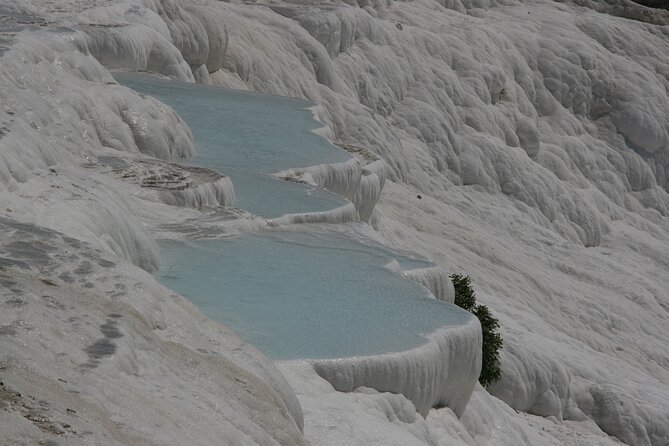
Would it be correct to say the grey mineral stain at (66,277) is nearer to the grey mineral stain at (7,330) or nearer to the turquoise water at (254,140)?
the grey mineral stain at (7,330)

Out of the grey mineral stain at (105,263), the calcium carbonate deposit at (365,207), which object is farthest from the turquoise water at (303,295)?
the grey mineral stain at (105,263)

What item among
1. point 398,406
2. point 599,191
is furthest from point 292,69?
point 398,406

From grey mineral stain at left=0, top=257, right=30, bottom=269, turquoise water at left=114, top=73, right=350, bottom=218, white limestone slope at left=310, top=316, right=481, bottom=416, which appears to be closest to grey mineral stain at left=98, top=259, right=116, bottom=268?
grey mineral stain at left=0, top=257, right=30, bottom=269

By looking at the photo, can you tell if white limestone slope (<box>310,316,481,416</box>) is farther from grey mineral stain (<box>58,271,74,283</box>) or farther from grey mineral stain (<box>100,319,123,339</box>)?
grey mineral stain (<box>100,319,123,339</box>)

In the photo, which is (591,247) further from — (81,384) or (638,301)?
(81,384)

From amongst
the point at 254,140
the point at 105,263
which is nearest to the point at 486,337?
the point at 254,140

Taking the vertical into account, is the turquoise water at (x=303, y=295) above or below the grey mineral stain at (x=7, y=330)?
below

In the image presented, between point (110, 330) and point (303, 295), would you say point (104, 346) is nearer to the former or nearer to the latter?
point (110, 330)
